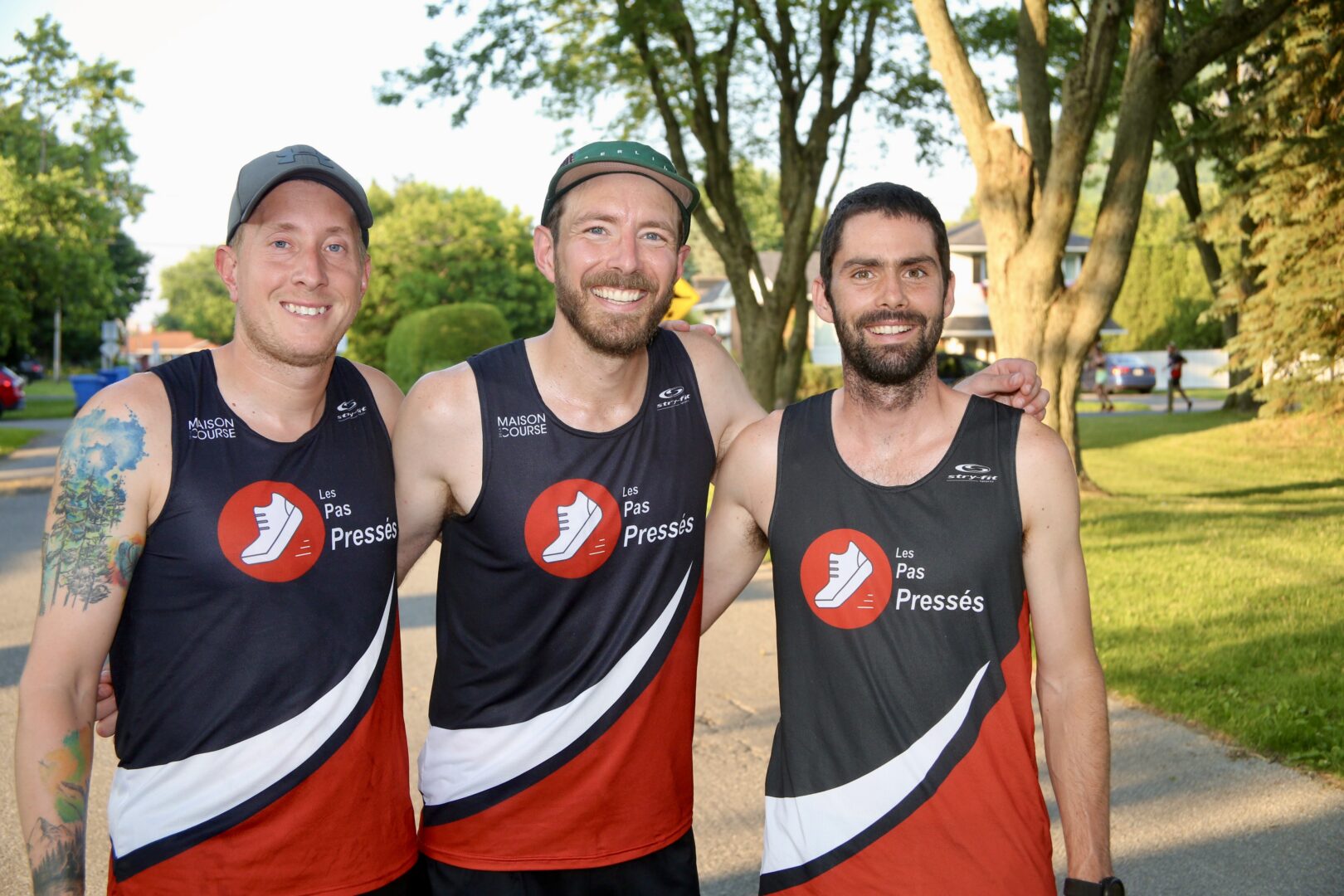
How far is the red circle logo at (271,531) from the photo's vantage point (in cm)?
271

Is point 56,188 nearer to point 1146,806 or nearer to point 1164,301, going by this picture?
point 1146,806

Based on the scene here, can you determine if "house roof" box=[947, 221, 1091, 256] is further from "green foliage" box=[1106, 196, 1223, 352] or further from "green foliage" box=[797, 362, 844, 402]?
"green foliage" box=[797, 362, 844, 402]

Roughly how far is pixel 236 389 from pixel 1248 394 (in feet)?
101

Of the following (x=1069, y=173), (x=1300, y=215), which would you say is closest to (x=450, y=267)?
(x=1300, y=215)

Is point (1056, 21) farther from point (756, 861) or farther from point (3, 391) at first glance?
point (3, 391)

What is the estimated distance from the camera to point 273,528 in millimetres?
2750

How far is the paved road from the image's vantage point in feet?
15.4

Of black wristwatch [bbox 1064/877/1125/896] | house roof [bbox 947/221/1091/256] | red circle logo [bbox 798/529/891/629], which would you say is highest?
house roof [bbox 947/221/1091/256]

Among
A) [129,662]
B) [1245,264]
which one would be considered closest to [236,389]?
[129,662]

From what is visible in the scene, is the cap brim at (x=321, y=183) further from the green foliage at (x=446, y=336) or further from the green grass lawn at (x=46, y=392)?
the green grass lawn at (x=46, y=392)

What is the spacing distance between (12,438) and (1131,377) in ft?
130

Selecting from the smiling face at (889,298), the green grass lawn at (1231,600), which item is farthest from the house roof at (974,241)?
the smiling face at (889,298)

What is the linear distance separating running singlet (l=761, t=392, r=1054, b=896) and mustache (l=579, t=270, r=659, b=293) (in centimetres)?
68

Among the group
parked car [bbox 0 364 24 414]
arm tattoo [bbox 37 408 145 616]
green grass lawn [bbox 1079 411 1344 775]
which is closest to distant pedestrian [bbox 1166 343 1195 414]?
green grass lawn [bbox 1079 411 1344 775]
